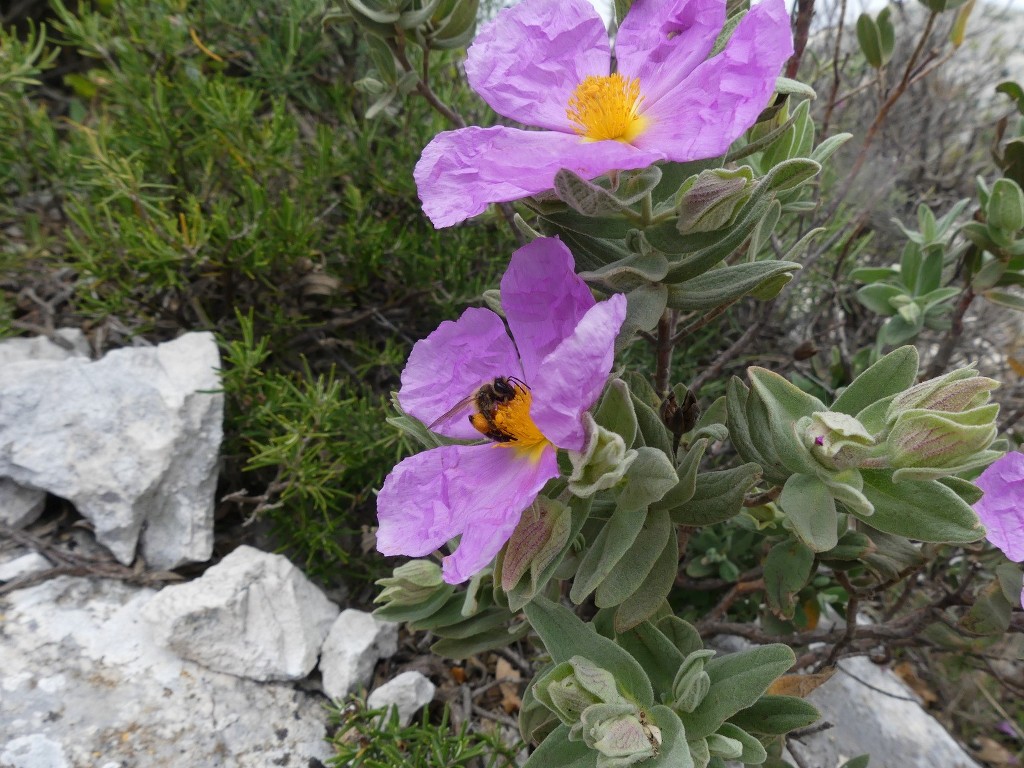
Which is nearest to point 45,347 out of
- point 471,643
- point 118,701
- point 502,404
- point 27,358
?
point 27,358

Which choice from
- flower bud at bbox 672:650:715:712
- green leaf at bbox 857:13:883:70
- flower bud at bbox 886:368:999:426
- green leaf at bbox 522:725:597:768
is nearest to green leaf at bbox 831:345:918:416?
flower bud at bbox 886:368:999:426

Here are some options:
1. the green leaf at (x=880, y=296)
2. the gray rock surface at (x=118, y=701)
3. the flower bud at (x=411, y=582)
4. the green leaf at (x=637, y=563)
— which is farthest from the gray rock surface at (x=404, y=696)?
the green leaf at (x=880, y=296)

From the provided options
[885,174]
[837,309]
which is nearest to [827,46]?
[885,174]

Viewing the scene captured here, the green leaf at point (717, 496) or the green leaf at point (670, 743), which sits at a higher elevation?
the green leaf at point (717, 496)

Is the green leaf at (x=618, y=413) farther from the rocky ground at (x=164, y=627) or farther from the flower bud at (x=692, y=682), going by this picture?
the rocky ground at (x=164, y=627)

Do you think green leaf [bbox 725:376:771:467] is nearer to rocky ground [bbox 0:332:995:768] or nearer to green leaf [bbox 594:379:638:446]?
green leaf [bbox 594:379:638:446]

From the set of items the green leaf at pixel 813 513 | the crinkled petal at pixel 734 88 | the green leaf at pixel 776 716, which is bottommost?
the green leaf at pixel 776 716
